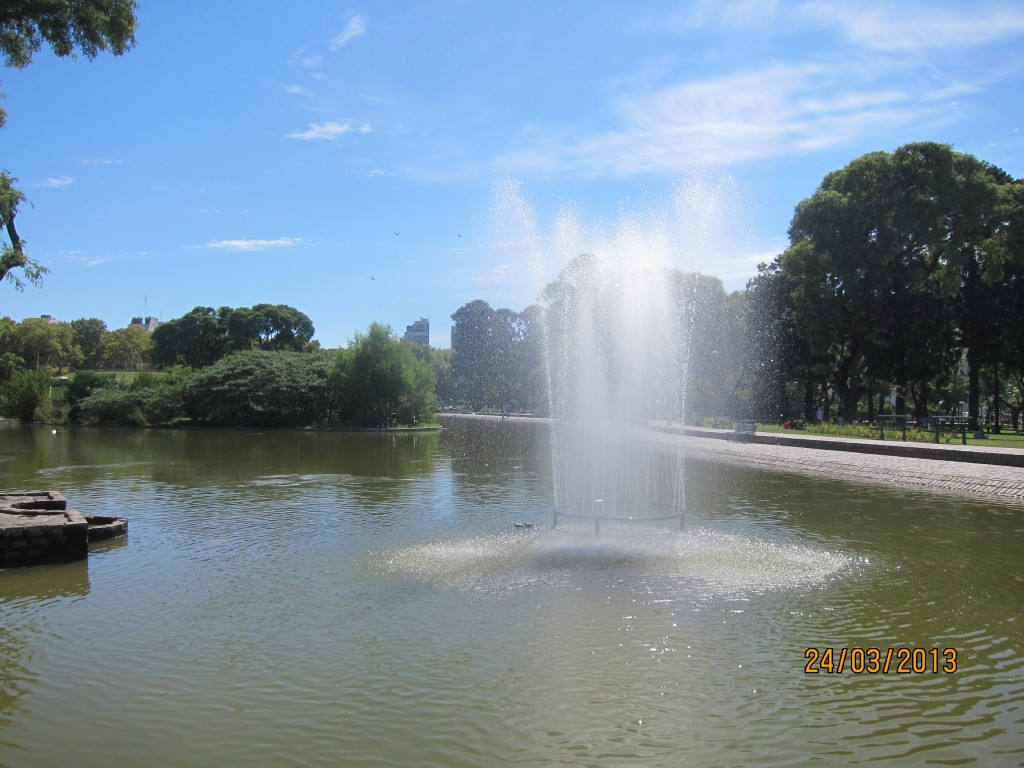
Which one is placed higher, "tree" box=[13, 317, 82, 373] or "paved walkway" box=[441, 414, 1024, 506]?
"tree" box=[13, 317, 82, 373]

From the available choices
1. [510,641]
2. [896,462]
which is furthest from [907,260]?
[510,641]

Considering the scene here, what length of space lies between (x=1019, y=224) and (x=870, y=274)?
249 inches

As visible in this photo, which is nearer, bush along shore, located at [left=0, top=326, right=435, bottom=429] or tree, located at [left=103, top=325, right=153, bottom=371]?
bush along shore, located at [left=0, top=326, right=435, bottom=429]

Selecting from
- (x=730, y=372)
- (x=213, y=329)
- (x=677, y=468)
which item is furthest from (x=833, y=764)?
(x=213, y=329)

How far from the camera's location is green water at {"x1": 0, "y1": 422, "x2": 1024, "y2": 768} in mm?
5176

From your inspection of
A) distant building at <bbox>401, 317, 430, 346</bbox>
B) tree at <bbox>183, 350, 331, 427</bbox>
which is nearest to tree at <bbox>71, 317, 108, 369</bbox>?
tree at <bbox>183, 350, 331, 427</bbox>

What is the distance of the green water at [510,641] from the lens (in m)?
5.18

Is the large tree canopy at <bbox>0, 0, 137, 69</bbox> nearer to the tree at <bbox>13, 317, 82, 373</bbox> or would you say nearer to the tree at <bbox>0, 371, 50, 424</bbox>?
the tree at <bbox>0, 371, 50, 424</bbox>
